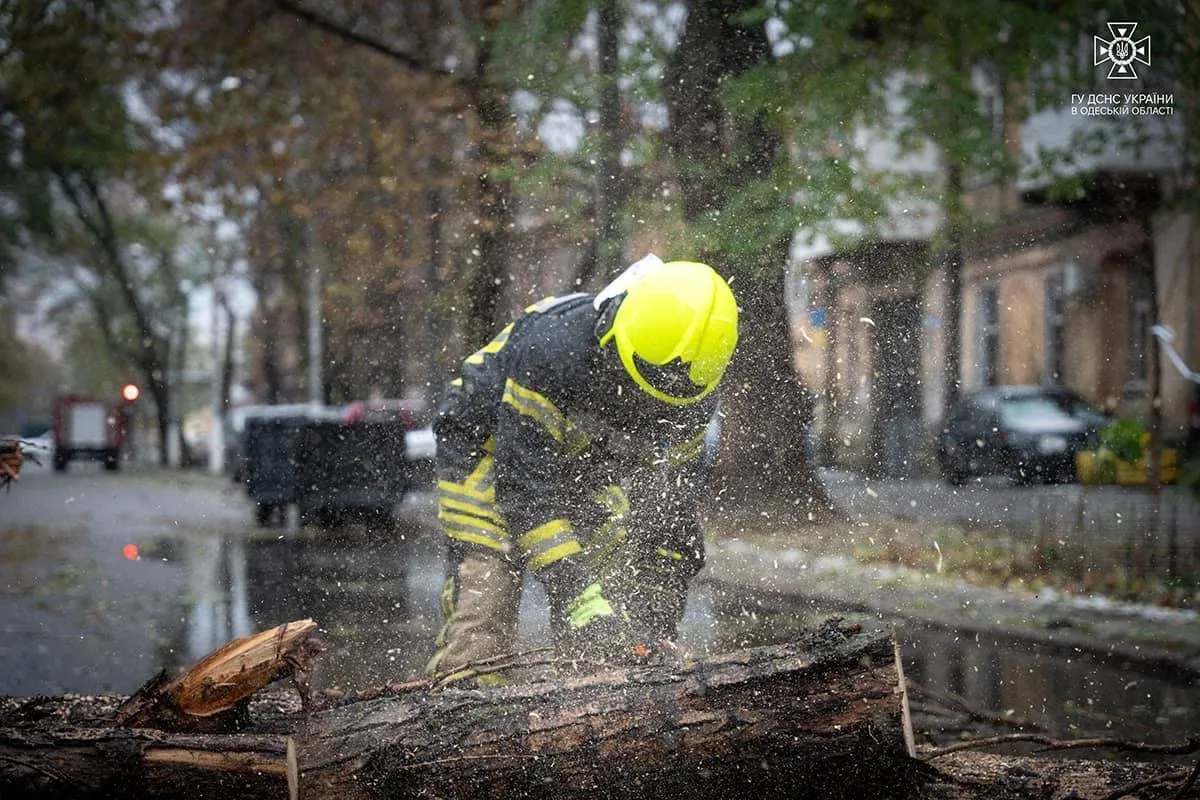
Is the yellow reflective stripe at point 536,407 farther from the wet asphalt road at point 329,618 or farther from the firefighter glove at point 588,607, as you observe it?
the wet asphalt road at point 329,618

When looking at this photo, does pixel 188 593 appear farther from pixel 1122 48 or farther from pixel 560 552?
pixel 1122 48

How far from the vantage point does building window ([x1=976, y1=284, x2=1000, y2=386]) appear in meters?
21.1

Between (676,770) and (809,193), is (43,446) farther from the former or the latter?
(809,193)

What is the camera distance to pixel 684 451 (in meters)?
3.33

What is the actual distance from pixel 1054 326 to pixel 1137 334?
163 centimetres

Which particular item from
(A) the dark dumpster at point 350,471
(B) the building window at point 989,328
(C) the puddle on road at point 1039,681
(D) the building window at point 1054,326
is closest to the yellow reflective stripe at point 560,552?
(C) the puddle on road at point 1039,681

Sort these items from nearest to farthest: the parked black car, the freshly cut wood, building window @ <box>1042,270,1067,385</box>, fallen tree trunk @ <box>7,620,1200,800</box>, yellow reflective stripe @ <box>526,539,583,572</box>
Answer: fallen tree trunk @ <box>7,620,1200,800</box>, the freshly cut wood, yellow reflective stripe @ <box>526,539,583,572</box>, the parked black car, building window @ <box>1042,270,1067,385</box>

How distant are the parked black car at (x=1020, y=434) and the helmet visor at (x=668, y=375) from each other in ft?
38.1

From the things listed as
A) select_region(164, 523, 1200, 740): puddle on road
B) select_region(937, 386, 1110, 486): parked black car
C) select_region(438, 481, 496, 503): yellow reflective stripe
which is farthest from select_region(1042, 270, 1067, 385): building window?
select_region(438, 481, 496, 503): yellow reflective stripe

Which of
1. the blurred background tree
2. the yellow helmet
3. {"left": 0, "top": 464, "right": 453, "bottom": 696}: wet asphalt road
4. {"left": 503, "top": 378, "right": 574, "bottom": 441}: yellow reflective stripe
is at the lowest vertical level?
{"left": 0, "top": 464, "right": 453, "bottom": 696}: wet asphalt road

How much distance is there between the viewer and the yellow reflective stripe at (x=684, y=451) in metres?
3.32

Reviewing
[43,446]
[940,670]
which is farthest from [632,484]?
[940,670]

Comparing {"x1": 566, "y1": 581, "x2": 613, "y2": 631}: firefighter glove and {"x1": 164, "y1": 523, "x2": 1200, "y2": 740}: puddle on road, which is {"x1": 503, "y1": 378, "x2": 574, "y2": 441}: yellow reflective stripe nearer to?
{"x1": 566, "y1": 581, "x2": 613, "y2": 631}: firefighter glove

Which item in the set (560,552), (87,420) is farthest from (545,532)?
(87,420)
